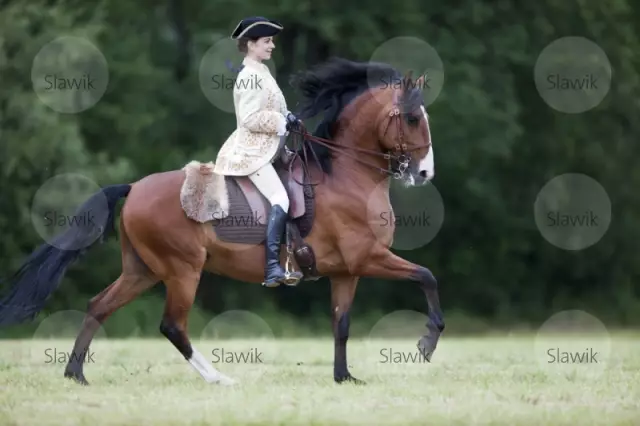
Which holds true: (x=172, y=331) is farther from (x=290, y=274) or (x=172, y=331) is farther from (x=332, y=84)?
(x=332, y=84)

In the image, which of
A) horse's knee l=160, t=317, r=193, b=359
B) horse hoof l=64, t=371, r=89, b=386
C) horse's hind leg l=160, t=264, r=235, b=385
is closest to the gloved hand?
horse's hind leg l=160, t=264, r=235, b=385

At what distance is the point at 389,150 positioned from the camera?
376 inches

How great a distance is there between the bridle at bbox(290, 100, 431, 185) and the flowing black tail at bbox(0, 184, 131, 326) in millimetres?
1564

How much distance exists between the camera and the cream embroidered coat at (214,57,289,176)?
9.29 m

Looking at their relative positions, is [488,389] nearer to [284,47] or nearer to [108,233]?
[108,233]

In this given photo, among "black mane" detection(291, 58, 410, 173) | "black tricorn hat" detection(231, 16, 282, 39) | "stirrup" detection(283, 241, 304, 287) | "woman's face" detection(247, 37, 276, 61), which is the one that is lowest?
"stirrup" detection(283, 241, 304, 287)

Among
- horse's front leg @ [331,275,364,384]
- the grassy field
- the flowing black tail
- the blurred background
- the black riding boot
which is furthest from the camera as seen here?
the blurred background

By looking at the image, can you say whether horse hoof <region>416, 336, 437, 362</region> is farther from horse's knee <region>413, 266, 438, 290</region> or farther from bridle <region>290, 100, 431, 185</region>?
bridle <region>290, 100, 431, 185</region>

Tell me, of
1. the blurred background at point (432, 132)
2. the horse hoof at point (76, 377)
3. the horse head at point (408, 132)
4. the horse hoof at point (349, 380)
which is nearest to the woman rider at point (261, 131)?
the horse head at point (408, 132)

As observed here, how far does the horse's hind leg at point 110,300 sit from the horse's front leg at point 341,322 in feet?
5.08

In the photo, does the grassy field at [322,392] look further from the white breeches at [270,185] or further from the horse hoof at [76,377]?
the white breeches at [270,185]

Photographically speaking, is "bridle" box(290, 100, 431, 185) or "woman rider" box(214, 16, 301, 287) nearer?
"woman rider" box(214, 16, 301, 287)

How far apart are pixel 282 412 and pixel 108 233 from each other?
3099 mm

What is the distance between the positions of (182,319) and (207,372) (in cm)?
48
